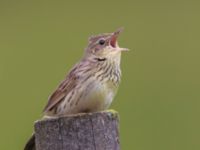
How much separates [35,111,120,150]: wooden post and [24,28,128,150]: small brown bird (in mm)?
474

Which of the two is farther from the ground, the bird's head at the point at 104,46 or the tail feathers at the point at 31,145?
the bird's head at the point at 104,46

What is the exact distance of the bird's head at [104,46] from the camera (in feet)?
26.4

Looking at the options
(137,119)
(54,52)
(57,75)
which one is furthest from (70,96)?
(54,52)

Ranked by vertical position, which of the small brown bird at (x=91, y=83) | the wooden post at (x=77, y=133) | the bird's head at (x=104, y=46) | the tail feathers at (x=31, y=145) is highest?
the bird's head at (x=104, y=46)

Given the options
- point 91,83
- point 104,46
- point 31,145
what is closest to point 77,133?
point 31,145

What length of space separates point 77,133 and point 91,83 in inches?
44.0

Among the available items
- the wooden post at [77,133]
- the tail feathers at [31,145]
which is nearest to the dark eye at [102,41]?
the tail feathers at [31,145]

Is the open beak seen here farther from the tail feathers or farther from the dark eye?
the tail feathers

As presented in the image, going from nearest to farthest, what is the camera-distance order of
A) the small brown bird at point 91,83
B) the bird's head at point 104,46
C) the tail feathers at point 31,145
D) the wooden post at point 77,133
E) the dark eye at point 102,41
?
the wooden post at point 77,133
the tail feathers at point 31,145
the small brown bird at point 91,83
the bird's head at point 104,46
the dark eye at point 102,41

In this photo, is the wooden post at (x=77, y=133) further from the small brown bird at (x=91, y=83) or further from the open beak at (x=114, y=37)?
the open beak at (x=114, y=37)

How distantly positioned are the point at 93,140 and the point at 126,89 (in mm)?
5854

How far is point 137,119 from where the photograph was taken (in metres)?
11.8

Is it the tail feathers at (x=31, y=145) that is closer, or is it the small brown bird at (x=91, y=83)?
the tail feathers at (x=31, y=145)

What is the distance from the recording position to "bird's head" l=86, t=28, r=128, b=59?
8055 millimetres
